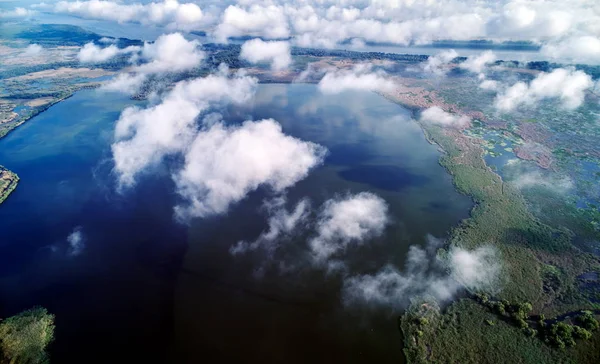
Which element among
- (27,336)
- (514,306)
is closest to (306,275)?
(514,306)

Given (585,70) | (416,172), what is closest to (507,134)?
(416,172)

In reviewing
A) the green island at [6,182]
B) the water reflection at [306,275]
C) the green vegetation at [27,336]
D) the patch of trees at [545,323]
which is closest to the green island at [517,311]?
the patch of trees at [545,323]

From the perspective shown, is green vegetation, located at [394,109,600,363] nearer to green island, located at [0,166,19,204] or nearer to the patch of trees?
the patch of trees

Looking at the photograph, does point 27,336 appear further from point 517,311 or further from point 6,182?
point 517,311

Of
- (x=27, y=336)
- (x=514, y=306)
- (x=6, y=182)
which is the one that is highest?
(x=514, y=306)

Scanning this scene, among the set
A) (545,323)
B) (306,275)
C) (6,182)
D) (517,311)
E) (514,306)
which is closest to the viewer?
(545,323)

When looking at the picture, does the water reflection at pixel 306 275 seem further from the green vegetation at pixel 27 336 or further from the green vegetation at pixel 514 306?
the green vegetation at pixel 27 336

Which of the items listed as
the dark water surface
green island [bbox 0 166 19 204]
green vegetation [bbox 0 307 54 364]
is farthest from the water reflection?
green island [bbox 0 166 19 204]
